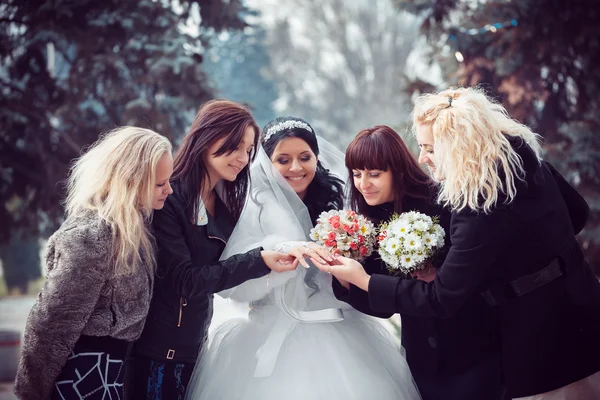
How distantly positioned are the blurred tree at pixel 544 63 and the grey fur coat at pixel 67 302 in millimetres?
6567

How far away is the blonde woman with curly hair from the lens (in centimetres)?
260

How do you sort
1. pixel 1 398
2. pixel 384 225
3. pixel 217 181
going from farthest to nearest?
pixel 1 398 → pixel 217 181 → pixel 384 225

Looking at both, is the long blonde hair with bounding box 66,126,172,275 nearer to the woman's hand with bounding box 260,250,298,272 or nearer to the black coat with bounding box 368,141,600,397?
the woman's hand with bounding box 260,250,298,272

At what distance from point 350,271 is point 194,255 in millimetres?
792

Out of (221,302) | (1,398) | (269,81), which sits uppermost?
(269,81)

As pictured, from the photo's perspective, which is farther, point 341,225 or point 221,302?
point 221,302

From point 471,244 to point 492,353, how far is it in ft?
2.22

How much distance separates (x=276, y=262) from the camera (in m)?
3.12

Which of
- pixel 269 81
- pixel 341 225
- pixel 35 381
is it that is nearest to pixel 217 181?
pixel 341 225

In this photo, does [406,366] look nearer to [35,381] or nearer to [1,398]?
[35,381]

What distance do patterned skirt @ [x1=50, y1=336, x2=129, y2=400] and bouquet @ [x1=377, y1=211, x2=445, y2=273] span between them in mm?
1280

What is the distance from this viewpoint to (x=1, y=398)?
6453mm

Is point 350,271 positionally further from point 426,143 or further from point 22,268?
point 22,268

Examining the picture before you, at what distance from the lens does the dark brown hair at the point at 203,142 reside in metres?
→ 3.25
